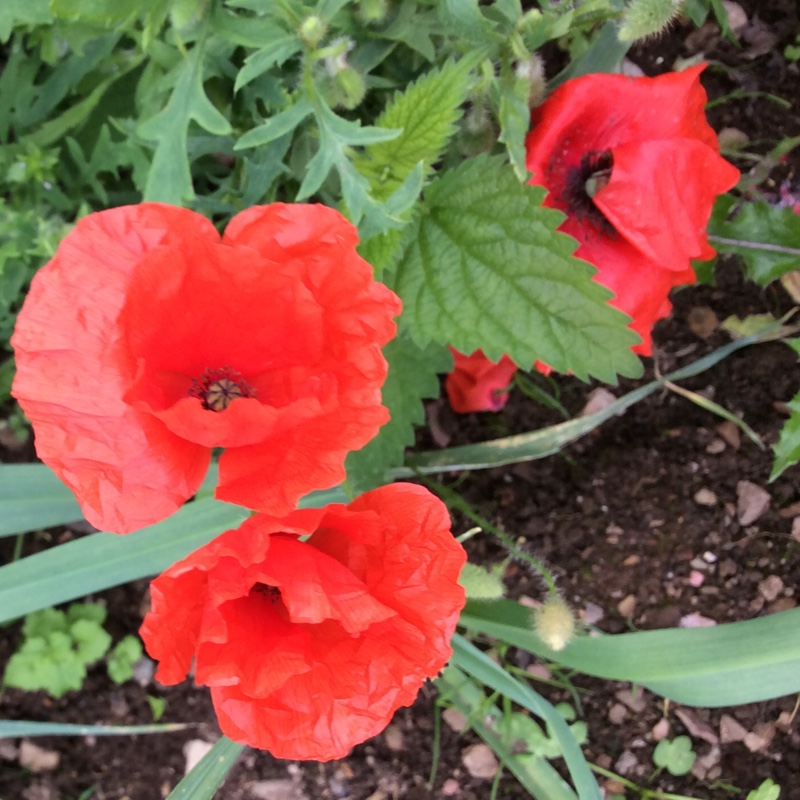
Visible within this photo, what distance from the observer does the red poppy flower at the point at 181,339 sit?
2.35ft

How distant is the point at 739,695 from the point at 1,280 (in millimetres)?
1131

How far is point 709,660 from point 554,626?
0.20 m

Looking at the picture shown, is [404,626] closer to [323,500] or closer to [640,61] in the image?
[323,500]

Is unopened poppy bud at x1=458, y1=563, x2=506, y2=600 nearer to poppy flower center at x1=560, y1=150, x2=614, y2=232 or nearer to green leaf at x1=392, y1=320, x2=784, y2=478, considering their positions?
green leaf at x1=392, y1=320, x2=784, y2=478

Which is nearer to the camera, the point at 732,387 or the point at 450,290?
the point at 450,290

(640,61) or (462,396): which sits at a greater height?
(640,61)

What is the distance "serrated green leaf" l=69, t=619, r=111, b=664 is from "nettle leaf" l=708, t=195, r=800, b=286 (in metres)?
1.19

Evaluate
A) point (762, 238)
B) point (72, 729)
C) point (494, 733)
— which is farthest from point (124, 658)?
point (762, 238)

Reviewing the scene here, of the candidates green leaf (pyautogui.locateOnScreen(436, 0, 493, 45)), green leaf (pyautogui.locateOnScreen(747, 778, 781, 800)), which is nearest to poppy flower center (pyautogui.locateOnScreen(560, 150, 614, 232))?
green leaf (pyautogui.locateOnScreen(436, 0, 493, 45))

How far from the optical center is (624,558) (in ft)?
4.79

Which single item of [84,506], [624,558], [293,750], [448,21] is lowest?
[624,558]

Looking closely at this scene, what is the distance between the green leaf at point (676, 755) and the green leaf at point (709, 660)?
0.38m

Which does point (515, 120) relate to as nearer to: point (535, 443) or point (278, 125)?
point (278, 125)

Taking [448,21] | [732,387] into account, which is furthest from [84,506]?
[732,387]
